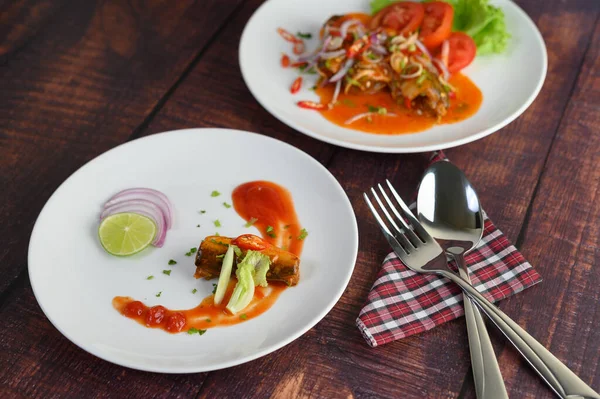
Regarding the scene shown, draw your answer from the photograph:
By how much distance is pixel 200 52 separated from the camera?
343 centimetres

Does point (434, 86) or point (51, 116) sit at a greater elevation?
point (434, 86)

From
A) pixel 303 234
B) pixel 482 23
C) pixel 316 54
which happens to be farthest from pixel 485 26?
pixel 303 234

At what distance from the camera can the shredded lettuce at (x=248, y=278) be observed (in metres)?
2.09

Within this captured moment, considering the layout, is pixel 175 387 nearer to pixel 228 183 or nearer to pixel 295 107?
pixel 228 183

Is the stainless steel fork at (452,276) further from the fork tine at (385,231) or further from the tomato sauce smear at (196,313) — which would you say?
the tomato sauce smear at (196,313)

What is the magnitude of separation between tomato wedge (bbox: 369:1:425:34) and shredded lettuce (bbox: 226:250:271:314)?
1714 mm

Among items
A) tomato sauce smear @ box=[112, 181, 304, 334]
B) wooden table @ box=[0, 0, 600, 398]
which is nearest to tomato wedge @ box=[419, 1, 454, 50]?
wooden table @ box=[0, 0, 600, 398]

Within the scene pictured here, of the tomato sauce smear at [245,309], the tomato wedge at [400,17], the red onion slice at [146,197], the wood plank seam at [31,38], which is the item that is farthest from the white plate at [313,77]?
the wood plank seam at [31,38]

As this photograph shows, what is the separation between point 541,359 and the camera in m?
1.97

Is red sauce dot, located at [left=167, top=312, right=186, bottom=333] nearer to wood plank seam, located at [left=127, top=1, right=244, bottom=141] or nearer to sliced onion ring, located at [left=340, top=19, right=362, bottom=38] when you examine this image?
wood plank seam, located at [left=127, top=1, right=244, bottom=141]

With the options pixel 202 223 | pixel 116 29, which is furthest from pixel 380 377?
pixel 116 29

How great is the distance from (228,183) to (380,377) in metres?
1.01

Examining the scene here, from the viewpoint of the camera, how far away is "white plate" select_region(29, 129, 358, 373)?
6.56ft

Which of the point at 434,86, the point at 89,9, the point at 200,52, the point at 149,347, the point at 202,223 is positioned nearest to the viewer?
the point at 149,347
